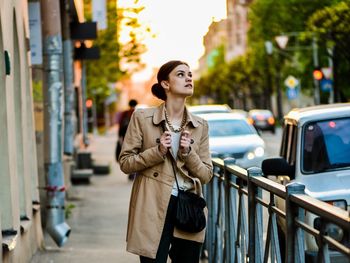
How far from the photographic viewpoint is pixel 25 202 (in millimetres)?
9844

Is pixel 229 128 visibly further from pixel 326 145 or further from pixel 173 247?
pixel 173 247

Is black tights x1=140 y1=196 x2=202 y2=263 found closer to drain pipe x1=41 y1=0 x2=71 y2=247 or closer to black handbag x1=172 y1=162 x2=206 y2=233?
black handbag x1=172 y1=162 x2=206 y2=233

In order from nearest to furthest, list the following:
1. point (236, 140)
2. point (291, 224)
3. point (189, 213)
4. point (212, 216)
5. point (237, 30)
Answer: point (291, 224) < point (189, 213) < point (212, 216) < point (236, 140) < point (237, 30)

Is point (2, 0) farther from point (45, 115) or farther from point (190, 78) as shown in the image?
point (45, 115)

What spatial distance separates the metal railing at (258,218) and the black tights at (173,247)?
0.43m

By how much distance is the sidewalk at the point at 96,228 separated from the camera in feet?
33.8

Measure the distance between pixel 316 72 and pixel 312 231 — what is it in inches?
1664

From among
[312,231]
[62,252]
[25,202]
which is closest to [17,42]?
[25,202]

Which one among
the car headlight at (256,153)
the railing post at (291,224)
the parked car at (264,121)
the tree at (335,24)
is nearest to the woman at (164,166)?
the railing post at (291,224)

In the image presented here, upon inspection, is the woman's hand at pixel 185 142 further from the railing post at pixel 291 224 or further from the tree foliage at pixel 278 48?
the tree foliage at pixel 278 48

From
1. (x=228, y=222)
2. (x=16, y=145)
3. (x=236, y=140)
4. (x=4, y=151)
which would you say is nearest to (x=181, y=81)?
(x=228, y=222)

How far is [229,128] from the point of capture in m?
21.7

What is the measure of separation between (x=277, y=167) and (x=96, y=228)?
598 cm

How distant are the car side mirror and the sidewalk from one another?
217 cm
